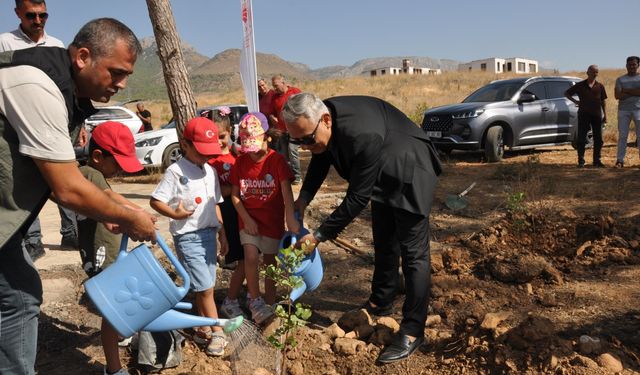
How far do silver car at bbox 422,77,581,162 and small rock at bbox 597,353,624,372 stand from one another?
742 cm

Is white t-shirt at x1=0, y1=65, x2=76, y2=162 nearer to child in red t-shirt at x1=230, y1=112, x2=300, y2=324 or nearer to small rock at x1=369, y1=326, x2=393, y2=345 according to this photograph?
child in red t-shirt at x1=230, y1=112, x2=300, y2=324

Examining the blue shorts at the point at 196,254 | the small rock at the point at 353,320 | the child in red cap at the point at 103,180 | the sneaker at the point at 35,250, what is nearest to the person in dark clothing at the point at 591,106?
the small rock at the point at 353,320

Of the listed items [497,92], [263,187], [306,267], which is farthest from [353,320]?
[497,92]

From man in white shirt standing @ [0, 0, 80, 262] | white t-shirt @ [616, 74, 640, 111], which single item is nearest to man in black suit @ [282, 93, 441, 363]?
man in white shirt standing @ [0, 0, 80, 262]

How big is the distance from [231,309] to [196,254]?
2.27ft

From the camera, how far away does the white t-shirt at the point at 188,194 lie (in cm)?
298

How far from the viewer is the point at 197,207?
301cm

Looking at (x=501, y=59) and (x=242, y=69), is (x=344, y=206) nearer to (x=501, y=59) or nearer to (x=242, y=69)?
(x=242, y=69)

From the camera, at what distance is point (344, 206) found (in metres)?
2.78

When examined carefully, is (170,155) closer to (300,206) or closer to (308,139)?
(300,206)

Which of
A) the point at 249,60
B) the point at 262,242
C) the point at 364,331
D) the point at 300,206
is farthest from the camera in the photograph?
the point at 249,60

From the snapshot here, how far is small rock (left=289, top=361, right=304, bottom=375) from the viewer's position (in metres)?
2.87

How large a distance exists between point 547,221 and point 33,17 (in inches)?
198

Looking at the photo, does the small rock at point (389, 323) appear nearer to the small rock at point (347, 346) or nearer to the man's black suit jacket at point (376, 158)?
the small rock at point (347, 346)
